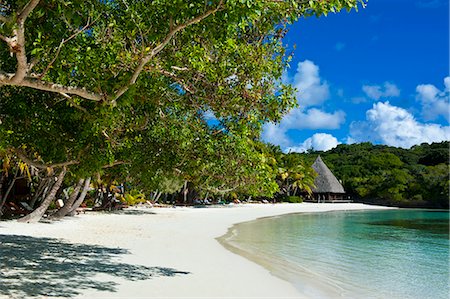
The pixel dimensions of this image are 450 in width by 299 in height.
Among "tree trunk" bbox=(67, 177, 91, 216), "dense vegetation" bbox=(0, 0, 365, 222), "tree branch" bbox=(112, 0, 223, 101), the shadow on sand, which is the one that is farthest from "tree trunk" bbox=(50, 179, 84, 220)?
"tree branch" bbox=(112, 0, 223, 101)

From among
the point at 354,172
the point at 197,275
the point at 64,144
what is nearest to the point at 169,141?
the point at 64,144

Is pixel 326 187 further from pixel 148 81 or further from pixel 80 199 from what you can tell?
pixel 148 81

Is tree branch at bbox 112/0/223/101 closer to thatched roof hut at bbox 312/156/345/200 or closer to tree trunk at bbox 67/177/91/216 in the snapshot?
tree trunk at bbox 67/177/91/216

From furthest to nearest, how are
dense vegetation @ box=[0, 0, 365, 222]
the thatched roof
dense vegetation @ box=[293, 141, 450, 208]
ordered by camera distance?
1. the thatched roof
2. dense vegetation @ box=[293, 141, 450, 208]
3. dense vegetation @ box=[0, 0, 365, 222]

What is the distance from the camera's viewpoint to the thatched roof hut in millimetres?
58125

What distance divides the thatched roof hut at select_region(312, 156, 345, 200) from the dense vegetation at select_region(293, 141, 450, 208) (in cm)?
218

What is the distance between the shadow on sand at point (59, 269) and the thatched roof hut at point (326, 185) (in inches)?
1972

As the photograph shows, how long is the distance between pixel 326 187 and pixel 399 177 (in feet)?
30.1

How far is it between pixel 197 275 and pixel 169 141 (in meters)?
2.59

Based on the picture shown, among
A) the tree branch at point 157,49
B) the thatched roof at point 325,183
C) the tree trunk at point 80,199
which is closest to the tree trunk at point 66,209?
the tree trunk at point 80,199

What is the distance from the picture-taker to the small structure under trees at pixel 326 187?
58.2 m

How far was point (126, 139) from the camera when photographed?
8.38m

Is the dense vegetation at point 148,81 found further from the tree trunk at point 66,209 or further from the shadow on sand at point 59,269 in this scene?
the tree trunk at point 66,209

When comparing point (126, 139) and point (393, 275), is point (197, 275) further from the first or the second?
point (393, 275)
